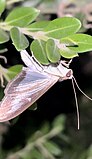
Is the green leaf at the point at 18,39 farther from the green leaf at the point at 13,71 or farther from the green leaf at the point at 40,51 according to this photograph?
the green leaf at the point at 13,71

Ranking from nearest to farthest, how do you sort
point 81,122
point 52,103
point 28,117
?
1. point 28,117
2. point 81,122
3. point 52,103

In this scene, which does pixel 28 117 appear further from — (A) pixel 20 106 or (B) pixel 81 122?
(A) pixel 20 106

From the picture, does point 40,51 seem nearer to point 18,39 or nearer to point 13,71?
point 18,39

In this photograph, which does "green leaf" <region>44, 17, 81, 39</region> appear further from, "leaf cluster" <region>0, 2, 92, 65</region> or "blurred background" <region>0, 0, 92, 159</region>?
"blurred background" <region>0, 0, 92, 159</region>

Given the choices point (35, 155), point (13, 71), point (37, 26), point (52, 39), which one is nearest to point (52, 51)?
point (52, 39)

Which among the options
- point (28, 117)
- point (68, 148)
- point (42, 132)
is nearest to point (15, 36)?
point (42, 132)

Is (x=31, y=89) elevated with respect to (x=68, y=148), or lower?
elevated

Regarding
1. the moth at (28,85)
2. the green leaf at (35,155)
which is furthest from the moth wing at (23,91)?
the green leaf at (35,155)
